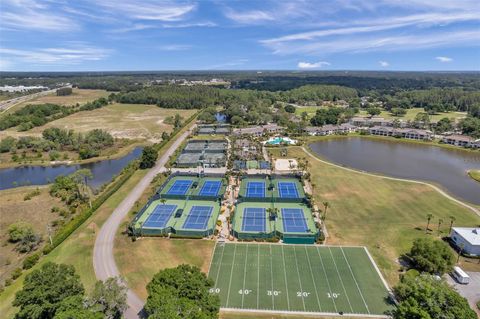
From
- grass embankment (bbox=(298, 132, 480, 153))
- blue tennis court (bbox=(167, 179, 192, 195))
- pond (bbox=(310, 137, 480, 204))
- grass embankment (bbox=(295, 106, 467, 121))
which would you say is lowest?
blue tennis court (bbox=(167, 179, 192, 195))

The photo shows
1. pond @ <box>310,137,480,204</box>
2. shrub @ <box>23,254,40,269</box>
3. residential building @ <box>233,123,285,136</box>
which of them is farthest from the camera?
residential building @ <box>233,123,285,136</box>

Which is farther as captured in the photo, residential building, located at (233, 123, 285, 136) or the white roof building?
residential building, located at (233, 123, 285, 136)

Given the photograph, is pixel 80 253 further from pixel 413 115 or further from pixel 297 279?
pixel 413 115

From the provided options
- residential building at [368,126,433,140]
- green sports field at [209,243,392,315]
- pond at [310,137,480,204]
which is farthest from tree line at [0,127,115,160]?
residential building at [368,126,433,140]

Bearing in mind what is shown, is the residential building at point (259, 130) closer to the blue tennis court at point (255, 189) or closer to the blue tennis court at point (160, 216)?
the blue tennis court at point (255, 189)

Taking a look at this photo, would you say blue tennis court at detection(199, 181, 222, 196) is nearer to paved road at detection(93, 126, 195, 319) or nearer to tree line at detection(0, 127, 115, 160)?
paved road at detection(93, 126, 195, 319)

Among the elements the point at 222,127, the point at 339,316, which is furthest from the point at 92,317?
the point at 222,127
